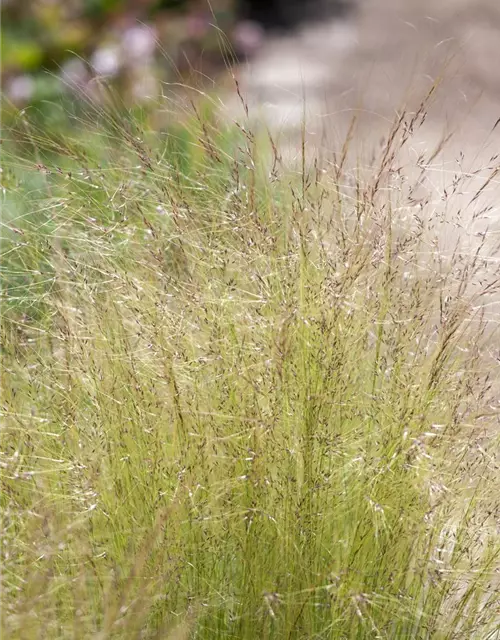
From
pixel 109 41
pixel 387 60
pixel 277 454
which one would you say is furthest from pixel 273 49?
pixel 277 454

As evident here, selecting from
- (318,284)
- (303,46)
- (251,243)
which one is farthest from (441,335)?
(303,46)

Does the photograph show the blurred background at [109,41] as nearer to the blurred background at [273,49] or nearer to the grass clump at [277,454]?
the blurred background at [273,49]

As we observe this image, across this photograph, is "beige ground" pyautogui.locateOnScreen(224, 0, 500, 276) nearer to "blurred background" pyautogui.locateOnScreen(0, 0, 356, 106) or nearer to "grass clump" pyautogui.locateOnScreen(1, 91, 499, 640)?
"blurred background" pyautogui.locateOnScreen(0, 0, 356, 106)

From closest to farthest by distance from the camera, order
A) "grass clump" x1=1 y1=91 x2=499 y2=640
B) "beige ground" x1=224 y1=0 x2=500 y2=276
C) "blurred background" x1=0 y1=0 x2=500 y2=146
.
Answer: "grass clump" x1=1 y1=91 x2=499 y2=640
"blurred background" x1=0 y1=0 x2=500 y2=146
"beige ground" x1=224 y1=0 x2=500 y2=276

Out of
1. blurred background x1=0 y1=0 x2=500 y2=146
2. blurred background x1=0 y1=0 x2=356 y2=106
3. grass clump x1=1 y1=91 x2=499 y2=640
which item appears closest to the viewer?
grass clump x1=1 y1=91 x2=499 y2=640

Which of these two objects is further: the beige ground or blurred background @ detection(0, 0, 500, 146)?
the beige ground

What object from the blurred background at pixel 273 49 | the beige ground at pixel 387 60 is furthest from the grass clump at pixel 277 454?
the beige ground at pixel 387 60

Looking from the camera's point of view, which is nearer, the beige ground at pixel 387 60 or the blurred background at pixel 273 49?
the blurred background at pixel 273 49

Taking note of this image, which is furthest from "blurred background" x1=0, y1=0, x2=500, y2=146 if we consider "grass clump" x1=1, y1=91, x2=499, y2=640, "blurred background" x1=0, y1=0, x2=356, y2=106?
"grass clump" x1=1, y1=91, x2=499, y2=640

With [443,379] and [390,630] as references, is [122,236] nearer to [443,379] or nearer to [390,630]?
[443,379]

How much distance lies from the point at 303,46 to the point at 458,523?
5860mm

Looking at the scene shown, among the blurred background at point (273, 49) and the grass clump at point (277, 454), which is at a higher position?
the blurred background at point (273, 49)

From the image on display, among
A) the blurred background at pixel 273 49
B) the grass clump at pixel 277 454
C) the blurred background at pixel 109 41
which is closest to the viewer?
the grass clump at pixel 277 454

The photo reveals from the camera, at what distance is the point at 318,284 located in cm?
172
